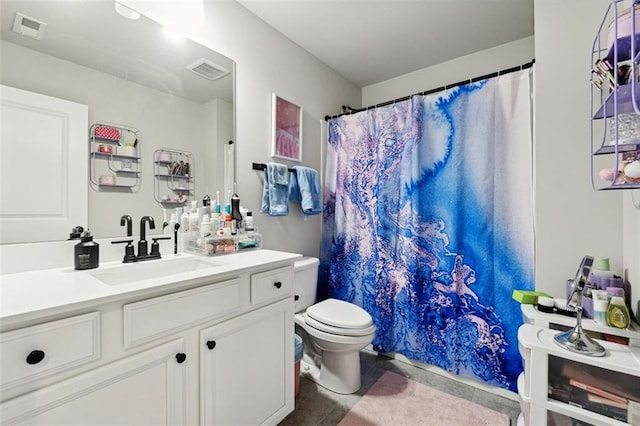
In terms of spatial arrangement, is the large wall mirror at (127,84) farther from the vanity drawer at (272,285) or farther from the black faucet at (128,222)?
the vanity drawer at (272,285)

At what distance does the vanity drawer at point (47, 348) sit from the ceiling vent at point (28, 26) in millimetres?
1099

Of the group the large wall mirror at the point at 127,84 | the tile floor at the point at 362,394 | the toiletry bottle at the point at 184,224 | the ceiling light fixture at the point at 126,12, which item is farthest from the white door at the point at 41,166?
the tile floor at the point at 362,394

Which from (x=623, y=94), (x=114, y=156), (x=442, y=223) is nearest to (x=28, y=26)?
(x=114, y=156)

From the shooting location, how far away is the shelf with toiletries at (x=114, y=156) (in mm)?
1175

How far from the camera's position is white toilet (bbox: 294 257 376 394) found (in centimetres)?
160

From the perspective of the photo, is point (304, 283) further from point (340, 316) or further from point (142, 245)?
point (142, 245)

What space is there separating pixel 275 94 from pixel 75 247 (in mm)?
1462

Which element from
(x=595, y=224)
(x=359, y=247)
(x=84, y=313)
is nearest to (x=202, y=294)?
(x=84, y=313)

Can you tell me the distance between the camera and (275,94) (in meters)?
1.95

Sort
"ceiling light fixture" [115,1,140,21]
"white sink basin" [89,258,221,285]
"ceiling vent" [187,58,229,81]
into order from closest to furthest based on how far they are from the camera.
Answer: "white sink basin" [89,258,221,285] < "ceiling light fixture" [115,1,140,21] < "ceiling vent" [187,58,229,81]

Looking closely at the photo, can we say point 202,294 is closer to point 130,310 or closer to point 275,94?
point 130,310

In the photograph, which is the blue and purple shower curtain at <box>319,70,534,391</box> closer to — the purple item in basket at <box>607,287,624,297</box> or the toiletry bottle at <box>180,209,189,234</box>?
the purple item in basket at <box>607,287,624,297</box>

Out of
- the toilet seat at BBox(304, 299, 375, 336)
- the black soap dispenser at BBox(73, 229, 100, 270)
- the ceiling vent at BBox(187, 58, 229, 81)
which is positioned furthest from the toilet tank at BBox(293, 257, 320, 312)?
the ceiling vent at BBox(187, 58, 229, 81)

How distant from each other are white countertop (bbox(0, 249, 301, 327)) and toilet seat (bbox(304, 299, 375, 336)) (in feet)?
2.00
